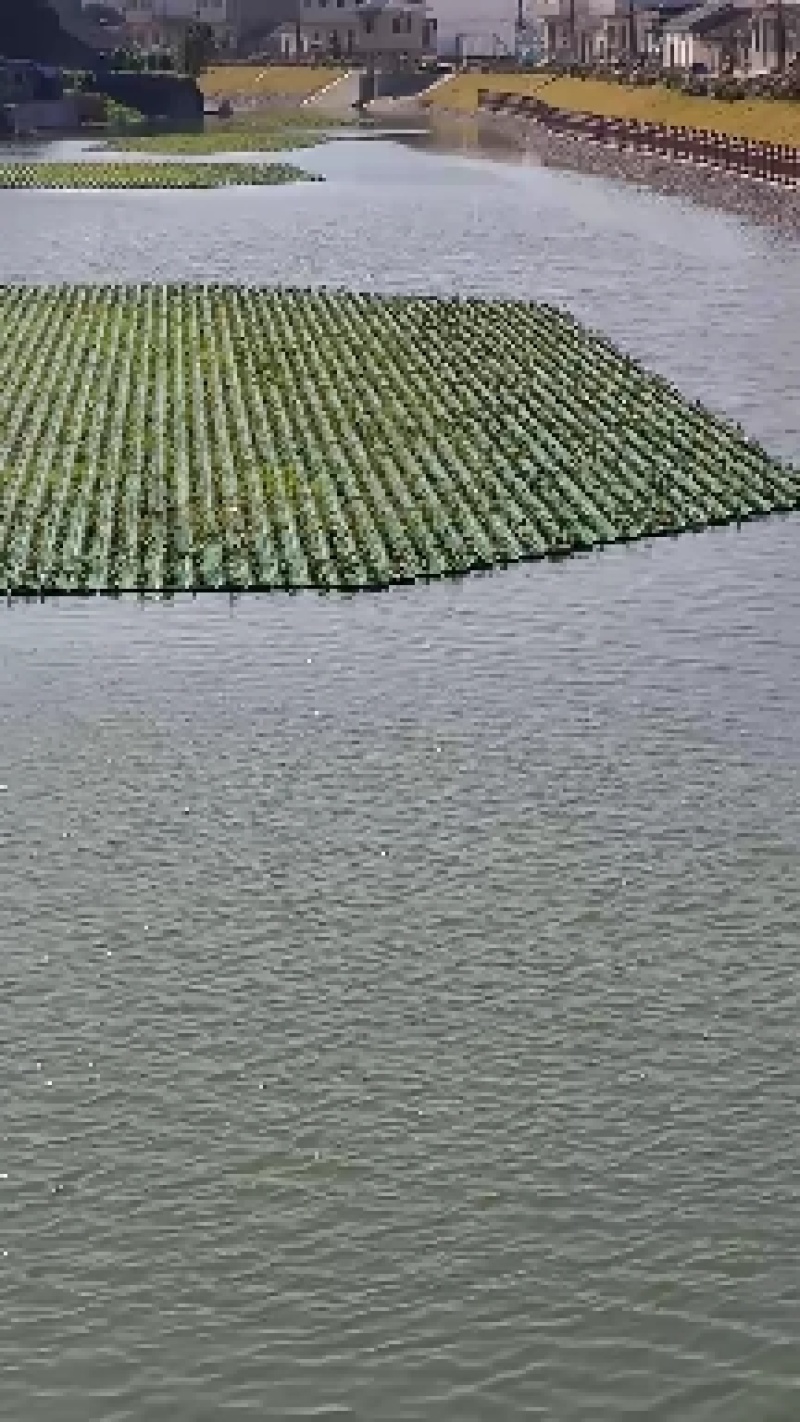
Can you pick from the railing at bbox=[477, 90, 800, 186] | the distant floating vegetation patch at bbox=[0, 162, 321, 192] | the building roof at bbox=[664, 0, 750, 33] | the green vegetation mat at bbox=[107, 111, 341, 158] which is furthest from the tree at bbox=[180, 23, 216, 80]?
the distant floating vegetation patch at bbox=[0, 162, 321, 192]

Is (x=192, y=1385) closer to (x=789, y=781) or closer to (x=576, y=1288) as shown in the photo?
(x=576, y=1288)

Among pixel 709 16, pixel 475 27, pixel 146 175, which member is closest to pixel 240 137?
pixel 709 16

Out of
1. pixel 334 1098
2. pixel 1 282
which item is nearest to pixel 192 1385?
pixel 334 1098

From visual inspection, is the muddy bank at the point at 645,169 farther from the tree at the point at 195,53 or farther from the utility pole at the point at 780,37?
the tree at the point at 195,53

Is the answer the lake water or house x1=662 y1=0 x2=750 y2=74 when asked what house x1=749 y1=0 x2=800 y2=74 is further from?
the lake water

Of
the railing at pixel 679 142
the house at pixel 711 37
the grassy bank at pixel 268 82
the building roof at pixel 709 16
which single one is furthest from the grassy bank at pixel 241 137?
the building roof at pixel 709 16

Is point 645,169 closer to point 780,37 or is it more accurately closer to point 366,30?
point 780,37
